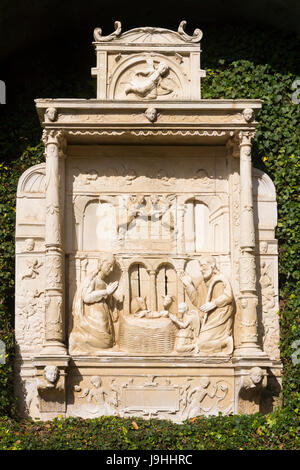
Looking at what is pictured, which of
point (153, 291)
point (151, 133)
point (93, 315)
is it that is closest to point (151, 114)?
point (151, 133)

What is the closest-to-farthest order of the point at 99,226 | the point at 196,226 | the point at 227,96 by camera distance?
the point at 99,226 → the point at 196,226 → the point at 227,96

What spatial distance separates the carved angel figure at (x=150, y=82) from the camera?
46.3 ft

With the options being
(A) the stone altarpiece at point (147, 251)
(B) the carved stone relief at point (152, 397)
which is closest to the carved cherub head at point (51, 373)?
(A) the stone altarpiece at point (147, 251)

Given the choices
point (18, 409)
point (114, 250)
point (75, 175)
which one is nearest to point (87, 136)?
point (75, 175)

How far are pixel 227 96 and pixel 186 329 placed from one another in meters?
3.91

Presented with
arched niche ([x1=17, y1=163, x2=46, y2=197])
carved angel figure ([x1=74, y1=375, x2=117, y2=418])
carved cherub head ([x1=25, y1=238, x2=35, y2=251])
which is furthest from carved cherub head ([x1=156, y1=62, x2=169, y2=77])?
carved angel figure ([x1=74, y1=375, x2=117, y2=418])

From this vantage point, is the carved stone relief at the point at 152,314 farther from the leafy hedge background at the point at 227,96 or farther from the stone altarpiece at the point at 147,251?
the leafy hedge background at the point at 227,96

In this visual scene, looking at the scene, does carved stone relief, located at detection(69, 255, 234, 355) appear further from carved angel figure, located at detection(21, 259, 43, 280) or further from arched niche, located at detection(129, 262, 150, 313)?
carved angel figure, located at detection(21, 259, 43, 280)

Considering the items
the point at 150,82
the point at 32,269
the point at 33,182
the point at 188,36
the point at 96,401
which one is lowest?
the point at 96,401

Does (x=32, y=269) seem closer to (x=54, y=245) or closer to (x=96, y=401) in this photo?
(x=54, y=245)

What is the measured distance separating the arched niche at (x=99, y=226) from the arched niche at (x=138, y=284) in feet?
1.52

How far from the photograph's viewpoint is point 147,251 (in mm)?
14062

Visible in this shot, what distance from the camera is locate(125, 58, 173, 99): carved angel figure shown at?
1411cm

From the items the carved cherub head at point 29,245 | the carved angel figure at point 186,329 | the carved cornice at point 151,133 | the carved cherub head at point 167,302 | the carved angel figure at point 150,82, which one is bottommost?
the carved angel figure at point 186,329
